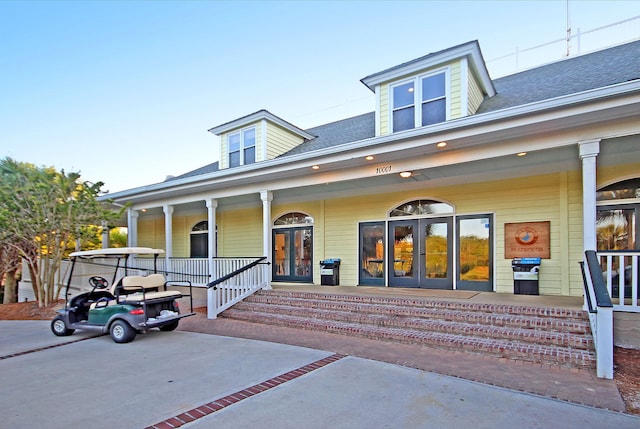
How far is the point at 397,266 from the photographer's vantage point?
9.53 metres

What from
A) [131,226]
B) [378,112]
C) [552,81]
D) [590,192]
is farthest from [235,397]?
[131,226]

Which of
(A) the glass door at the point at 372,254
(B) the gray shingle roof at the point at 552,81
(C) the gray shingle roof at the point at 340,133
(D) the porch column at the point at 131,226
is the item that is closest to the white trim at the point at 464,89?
(B) the gray shingle roof at the point at 552,81

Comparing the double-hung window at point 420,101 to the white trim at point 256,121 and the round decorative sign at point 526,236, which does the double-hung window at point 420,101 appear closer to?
the round decorative sign at point 526,236

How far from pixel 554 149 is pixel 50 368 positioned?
27.6ft

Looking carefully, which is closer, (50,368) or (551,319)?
(50,368)

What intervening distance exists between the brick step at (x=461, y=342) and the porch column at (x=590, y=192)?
5.78 feet

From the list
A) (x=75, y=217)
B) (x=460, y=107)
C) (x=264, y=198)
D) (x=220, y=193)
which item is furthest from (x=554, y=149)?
(x=75, y=217)

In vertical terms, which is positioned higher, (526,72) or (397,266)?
(526,72)

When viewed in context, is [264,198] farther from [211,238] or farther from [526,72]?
[526,72]

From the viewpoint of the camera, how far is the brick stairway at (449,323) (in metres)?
4.83

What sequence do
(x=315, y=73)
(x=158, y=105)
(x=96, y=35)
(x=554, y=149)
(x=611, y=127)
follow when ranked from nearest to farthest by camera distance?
(x=611, y=127)
(x=554, y=149)
(x=96, y=35)
(x=315, y=73)
(x=158, y=105)

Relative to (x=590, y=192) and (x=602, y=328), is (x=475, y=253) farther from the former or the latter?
(x=602, y=328)

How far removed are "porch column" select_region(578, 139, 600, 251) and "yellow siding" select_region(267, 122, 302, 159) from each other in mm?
7741

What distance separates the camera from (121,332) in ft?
19.8
